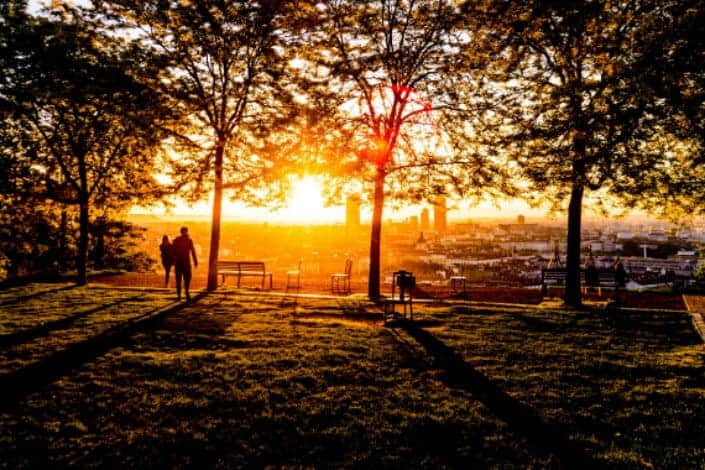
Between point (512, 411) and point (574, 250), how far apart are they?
466 inches

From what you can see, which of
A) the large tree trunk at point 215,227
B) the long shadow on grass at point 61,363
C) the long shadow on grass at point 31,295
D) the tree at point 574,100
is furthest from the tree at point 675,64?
the long shadow on grass at point 31,295

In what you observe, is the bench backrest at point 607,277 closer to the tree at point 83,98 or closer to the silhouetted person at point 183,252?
the silhouetted person at point 183,252

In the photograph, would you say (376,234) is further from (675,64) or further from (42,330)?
(675,64)

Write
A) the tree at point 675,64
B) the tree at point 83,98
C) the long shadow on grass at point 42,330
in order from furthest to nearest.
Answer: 1. the tree at point 83,98
2. the long shadow on grass at point 42,330
3. the tree at point 675,64

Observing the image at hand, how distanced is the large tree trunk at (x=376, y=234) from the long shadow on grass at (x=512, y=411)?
26.9ft

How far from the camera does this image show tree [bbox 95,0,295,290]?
1634 centimetres

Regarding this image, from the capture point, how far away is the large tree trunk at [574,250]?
52.1ft

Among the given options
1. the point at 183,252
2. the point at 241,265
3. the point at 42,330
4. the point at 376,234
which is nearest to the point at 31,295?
the point at 183,252

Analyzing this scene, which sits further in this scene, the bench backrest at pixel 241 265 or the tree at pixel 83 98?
the bench backrest at pixel 241 265

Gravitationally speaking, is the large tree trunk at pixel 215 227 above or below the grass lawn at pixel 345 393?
above

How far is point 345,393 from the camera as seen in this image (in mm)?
6449

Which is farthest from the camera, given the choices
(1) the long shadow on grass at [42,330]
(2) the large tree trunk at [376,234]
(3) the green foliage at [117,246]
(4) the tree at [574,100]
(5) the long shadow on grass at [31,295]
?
(3) the green foliage at [117,246]

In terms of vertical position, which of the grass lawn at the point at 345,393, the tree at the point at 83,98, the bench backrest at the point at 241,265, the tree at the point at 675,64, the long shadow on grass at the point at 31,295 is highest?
the tree at the point at 83,98

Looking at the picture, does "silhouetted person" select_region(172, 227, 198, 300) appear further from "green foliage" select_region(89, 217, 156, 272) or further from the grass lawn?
"green foliage" select_region(89, 217, 156, 272)
